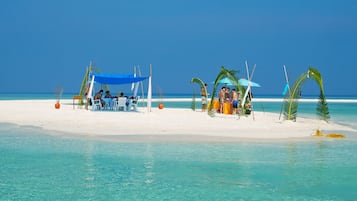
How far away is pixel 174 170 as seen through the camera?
8.52 metres

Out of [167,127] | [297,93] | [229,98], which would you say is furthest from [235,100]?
[167,127]

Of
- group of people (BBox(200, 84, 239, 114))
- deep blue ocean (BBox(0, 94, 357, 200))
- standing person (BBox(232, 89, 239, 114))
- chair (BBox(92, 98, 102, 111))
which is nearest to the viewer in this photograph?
deep blue ocean (BBox(0, 94, 357, 200))

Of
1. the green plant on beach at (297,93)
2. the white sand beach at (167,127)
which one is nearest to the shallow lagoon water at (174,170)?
the white sand beach at (167,127)

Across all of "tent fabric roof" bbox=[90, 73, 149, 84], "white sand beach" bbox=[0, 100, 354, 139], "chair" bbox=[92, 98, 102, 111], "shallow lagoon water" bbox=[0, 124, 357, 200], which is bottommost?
"shallow lagoon water" bbox=[0, 124, 357, 200]

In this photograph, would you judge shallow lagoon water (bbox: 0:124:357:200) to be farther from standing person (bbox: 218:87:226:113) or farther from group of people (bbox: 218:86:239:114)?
standing person (bbox: 218:87:226:113)

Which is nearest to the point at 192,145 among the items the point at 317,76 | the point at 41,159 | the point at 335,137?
the point at 41,159

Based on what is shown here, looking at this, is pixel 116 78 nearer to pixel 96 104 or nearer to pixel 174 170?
pixel 96 104

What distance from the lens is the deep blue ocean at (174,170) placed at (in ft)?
22.5

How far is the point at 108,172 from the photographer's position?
8.25 meters

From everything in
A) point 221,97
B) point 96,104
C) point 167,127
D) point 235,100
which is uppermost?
point 221,97

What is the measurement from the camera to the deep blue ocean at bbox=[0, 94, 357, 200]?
6863 mm

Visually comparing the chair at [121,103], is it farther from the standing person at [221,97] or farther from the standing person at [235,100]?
the standing person at [235,100]

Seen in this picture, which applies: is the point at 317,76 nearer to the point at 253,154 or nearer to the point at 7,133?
the point at 253,154

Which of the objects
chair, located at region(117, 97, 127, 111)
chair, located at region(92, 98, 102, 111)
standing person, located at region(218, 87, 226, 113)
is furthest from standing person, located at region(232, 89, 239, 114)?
chair, located at region(92, 98, 102, 111)
